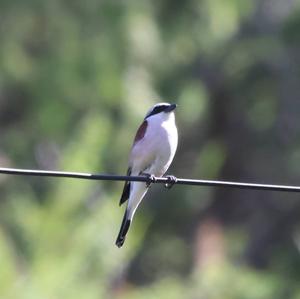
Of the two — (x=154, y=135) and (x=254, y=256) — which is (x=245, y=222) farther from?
(x=154, y=135)

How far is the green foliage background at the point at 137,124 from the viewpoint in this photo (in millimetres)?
10758

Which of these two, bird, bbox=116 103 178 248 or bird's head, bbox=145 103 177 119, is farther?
bird's head, bbox=145 103 177 119

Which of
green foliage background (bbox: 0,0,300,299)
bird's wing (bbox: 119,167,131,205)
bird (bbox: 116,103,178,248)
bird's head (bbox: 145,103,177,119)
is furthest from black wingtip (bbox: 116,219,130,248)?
green foliage background (bbox: 0,0,300,299)

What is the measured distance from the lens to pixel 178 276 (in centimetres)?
1611

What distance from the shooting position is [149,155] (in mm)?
7785

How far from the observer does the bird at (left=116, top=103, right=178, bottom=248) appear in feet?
25.5

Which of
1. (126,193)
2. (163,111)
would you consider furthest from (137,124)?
(126,193)

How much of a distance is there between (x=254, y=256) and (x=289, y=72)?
2714 mm

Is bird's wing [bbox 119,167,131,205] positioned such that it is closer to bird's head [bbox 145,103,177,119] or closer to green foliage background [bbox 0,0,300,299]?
bird's head [bbox 145,103,177,119]

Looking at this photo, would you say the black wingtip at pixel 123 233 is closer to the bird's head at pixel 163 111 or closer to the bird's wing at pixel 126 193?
the bird's wing at pixel 126 193

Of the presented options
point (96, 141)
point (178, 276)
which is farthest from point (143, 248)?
point (96, 141)

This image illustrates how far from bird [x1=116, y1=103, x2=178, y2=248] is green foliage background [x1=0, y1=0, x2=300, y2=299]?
2147mm

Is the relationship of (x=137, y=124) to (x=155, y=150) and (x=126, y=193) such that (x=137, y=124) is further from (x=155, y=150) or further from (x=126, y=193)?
(x=155, y=150)

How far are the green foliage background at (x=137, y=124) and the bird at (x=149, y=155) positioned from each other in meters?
2.15
